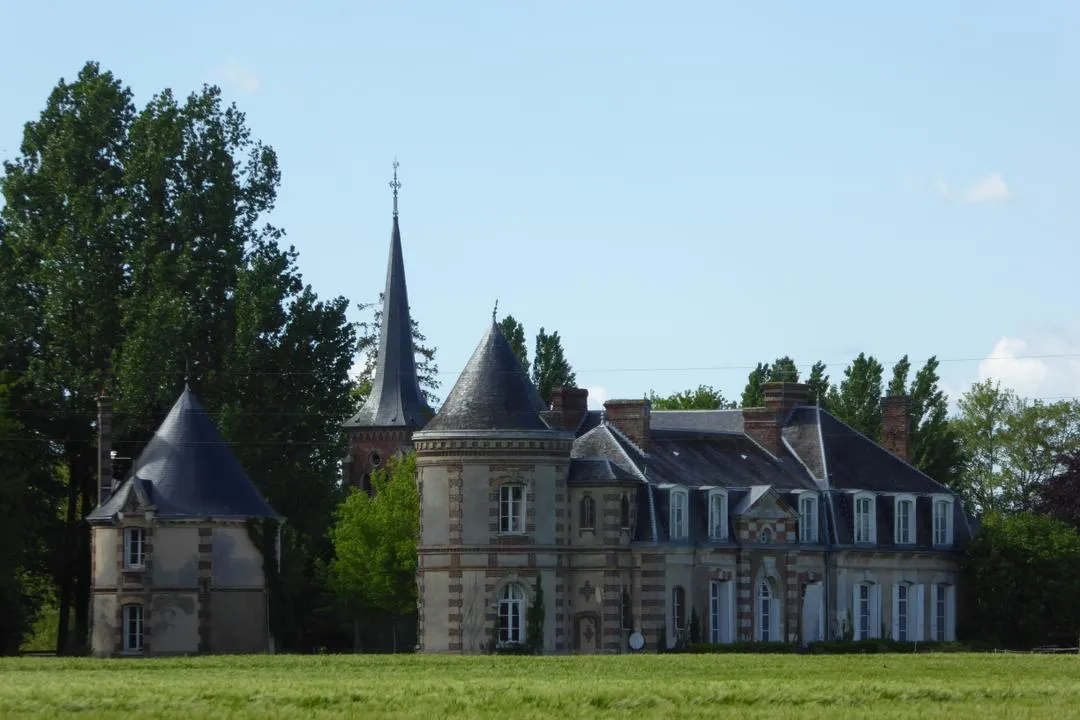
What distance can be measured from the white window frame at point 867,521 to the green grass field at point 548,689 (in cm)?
2040

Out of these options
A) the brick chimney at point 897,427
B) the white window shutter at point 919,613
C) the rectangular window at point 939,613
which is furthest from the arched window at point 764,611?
the brick chimney at point 897,427

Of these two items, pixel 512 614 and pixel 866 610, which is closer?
pixel 512 614

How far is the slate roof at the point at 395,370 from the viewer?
4395 inches

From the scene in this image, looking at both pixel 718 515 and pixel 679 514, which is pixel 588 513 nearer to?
pixel 679 514

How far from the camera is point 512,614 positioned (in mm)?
79125

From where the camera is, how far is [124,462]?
3575 inches

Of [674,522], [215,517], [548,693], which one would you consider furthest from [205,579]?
[548,693]

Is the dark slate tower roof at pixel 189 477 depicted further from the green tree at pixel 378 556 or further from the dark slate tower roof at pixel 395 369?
the dark slate tower roof at pixel 395 369

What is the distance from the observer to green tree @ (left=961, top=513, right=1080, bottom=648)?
87312mm

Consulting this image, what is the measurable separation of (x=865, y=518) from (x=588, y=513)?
1255 centimetres

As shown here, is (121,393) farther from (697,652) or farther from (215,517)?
(697,652)

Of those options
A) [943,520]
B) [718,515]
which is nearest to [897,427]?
[943,520]

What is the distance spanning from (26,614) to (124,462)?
22.2 feet

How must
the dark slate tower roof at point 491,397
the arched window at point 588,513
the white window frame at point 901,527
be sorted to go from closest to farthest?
1. the dark slate tower roof at point 491,397
2. the arched window at point 588,513
3. the white window frame at point 901,527
